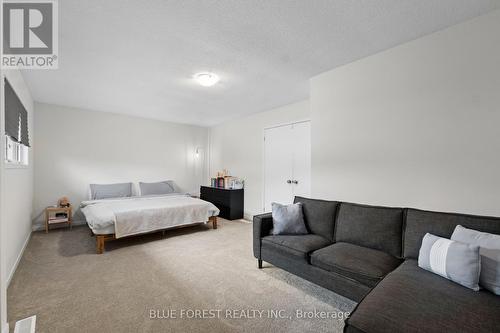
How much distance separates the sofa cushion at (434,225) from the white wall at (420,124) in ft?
0.92

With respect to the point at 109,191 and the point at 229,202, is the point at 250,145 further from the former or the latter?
the point at 109,191

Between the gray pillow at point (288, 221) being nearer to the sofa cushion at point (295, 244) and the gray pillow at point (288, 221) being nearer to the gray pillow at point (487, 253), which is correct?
the sofa cushion at point (295, 244)

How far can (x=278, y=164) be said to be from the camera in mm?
4688

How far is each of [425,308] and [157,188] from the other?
5.39 metres

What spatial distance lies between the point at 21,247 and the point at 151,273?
2114mm

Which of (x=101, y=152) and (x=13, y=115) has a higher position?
(x=13, y=115)

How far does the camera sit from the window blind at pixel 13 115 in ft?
7.51

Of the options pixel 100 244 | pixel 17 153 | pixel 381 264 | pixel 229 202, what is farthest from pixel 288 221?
pixel 17 153

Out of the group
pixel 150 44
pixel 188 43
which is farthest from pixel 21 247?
pixel 188 43

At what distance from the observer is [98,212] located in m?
3.50

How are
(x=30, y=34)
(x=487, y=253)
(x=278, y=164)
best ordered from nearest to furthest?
1. (x=487, y=253)
2. (x=30, y=34)
3. (x=278, y=164)

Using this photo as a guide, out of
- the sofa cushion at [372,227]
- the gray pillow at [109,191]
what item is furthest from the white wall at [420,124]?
the gray pillow at [109,191]

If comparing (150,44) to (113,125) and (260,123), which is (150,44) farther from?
(113,125)

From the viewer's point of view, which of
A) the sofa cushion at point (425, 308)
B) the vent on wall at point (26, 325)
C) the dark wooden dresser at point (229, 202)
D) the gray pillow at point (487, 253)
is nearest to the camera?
the sofa cushion at point (425, 308)
